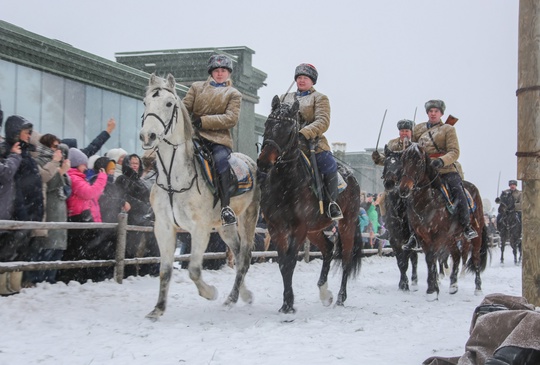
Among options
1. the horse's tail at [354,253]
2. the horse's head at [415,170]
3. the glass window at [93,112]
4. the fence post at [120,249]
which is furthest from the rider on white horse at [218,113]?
the glass window at [93,112]

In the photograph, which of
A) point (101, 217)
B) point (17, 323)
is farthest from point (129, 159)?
point (17, 323)

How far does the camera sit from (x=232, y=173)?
829cm

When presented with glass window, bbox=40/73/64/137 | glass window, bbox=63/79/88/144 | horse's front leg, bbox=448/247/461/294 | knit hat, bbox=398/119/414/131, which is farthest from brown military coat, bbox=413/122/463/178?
glass window, bbox=63/79/88/144

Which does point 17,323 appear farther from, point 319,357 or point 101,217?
point 101,217

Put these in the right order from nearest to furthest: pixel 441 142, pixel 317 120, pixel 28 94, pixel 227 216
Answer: pixel 227 216
pixel 317 120
pixel 441 142
pixel 28 94

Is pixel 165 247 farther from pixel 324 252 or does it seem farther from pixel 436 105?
pixel 436 105

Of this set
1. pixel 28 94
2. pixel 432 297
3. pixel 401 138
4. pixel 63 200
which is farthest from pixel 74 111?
pixel 432 297

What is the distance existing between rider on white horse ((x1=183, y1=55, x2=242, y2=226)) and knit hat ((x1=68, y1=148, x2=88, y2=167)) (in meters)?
2.29

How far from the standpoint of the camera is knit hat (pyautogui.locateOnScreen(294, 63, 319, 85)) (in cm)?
Result: 882

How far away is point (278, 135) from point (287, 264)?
169 cm

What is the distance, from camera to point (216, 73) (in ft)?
27.5

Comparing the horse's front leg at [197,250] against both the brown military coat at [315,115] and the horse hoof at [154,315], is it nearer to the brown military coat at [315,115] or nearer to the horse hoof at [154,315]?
the horse hoof at [154,315]

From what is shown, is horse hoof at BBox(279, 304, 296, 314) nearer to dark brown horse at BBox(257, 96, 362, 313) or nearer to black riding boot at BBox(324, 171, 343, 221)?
dark brown horse at BBox(257, 96, 362, 313)

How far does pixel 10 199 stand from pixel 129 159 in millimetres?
3136
